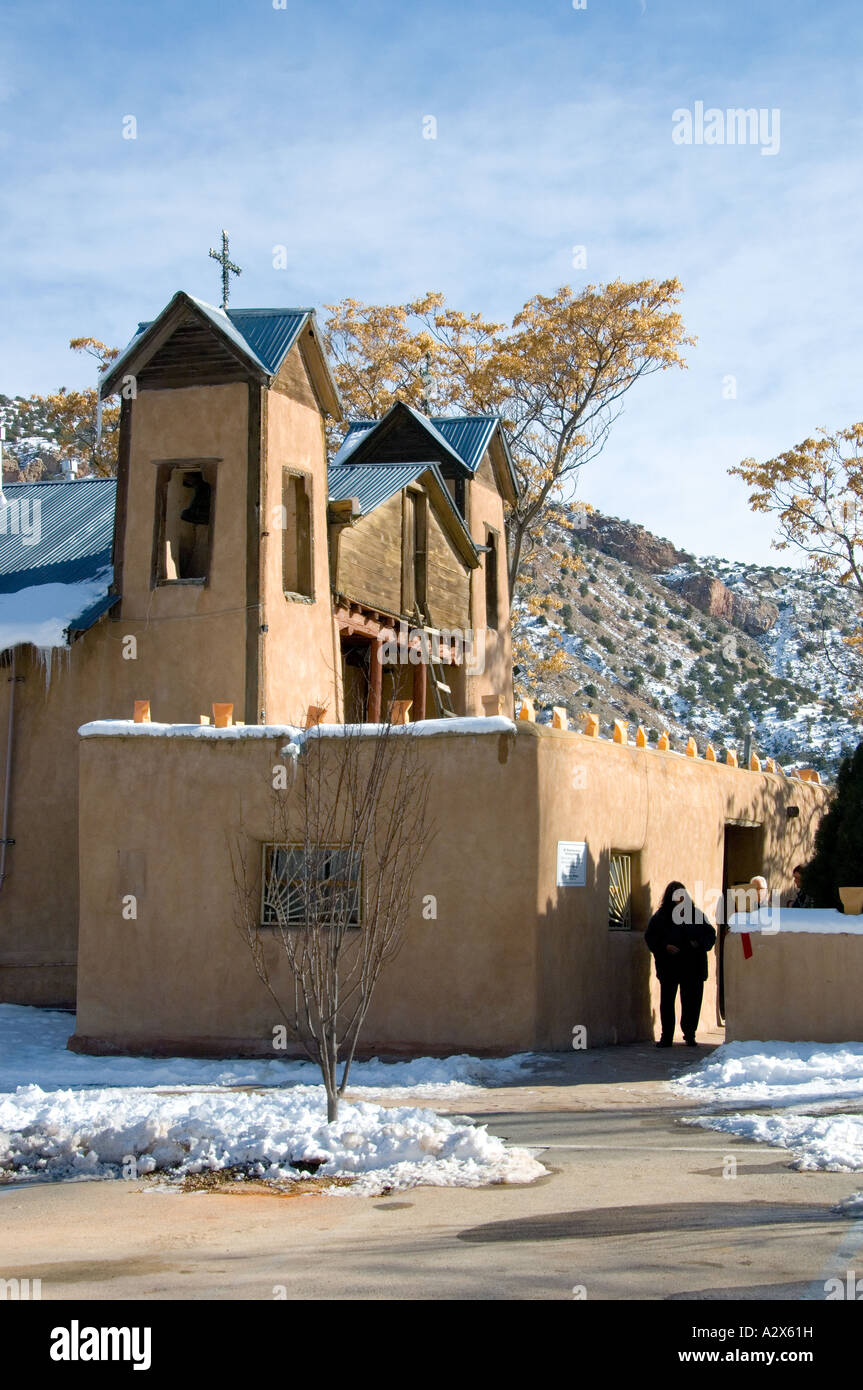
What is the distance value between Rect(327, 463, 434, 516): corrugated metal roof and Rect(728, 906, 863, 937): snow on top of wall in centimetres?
1114

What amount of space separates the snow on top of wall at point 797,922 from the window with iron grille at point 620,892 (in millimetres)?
2156

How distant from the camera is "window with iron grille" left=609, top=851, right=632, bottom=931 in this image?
1767 centimetres

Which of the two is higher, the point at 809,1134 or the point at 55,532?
the point at 55,532

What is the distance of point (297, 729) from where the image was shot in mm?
16141

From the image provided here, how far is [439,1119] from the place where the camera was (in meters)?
11.0

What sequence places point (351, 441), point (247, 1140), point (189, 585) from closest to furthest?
point (247, 1140) < point (189, 585) < point (351, 441)

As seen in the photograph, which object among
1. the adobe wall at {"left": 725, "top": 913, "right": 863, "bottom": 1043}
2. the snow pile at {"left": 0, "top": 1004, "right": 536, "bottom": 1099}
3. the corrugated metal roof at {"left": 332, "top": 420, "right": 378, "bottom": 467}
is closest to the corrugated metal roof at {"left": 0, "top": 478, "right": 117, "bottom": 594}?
the corrugated metal roof at {"left": 332, "top": 420, "right": 378, "bottom": 467}

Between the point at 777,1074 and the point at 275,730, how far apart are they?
19.9ft

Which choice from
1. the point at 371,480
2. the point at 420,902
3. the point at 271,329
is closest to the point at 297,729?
the point at 420,902

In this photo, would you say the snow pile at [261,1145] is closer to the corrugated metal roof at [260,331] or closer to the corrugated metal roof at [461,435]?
the corrugated metal roof at [260,331]

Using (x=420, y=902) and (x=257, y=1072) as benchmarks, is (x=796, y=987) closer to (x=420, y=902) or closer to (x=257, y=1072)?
(x=420, y=902)

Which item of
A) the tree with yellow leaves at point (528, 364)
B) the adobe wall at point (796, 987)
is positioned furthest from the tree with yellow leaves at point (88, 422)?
the adobe wall at point (796, 987)

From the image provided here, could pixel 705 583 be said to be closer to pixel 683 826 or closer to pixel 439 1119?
pixel 683 826
